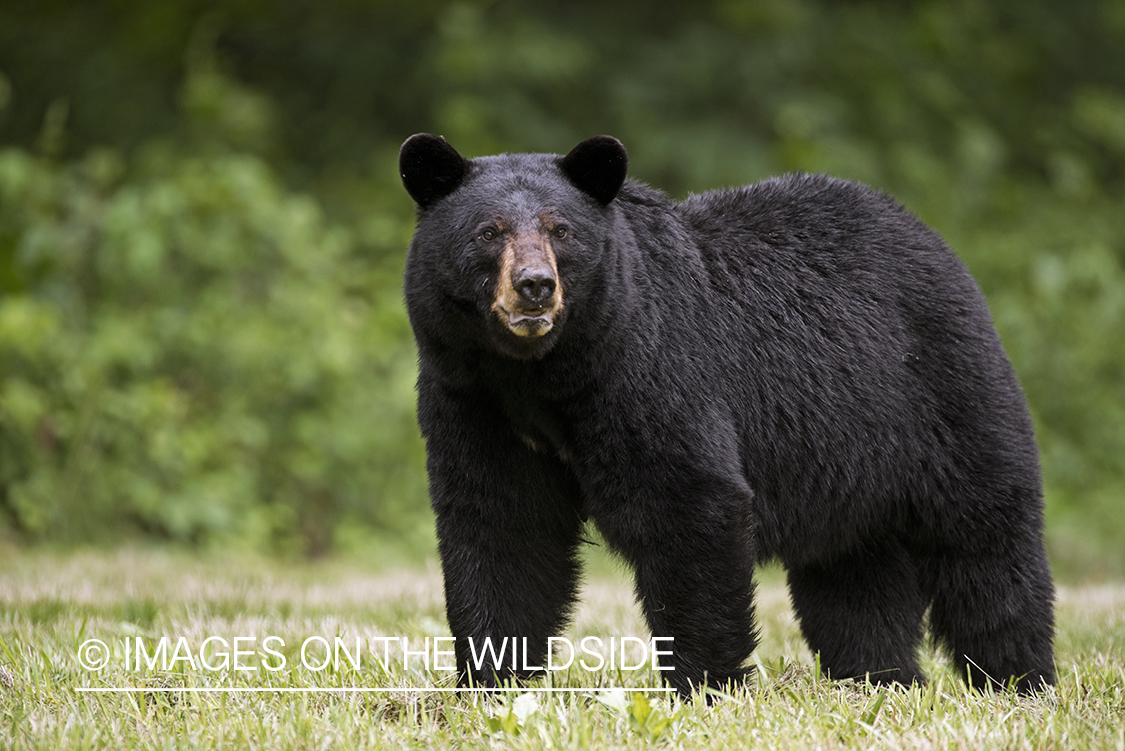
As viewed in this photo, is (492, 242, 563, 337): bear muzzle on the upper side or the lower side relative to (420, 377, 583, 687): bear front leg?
upper

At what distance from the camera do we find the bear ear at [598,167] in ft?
9.86

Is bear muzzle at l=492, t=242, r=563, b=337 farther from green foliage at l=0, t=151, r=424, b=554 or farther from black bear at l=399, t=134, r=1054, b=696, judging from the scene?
green foliage at l=0, t=151, r=424, b=554

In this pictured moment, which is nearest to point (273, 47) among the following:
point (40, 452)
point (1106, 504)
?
point (40, 452)

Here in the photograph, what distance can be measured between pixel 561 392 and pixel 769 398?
2.41 ft

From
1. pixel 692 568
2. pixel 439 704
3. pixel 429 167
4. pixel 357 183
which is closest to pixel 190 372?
pixel 357 183

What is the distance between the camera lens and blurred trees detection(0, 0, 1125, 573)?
690 cm

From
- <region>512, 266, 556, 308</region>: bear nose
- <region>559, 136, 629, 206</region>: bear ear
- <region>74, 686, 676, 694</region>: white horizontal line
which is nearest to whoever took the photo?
<region>512, 266, 556, 308</region>: bear nose

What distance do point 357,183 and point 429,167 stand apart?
271 inches

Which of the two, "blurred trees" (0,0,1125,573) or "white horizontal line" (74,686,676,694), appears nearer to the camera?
"white horizontal line" (74,686,676,694)

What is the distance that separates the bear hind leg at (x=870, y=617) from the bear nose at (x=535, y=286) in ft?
5.41

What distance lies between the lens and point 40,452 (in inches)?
260

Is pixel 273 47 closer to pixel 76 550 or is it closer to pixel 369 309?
pixel 369 309

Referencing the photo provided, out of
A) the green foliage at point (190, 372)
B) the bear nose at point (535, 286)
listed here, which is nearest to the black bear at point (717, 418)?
the bear nose at point (535, 286)

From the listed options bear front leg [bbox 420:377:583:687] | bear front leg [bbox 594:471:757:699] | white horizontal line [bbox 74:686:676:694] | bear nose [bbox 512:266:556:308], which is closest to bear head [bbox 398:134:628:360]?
bear nose [bbox 512:266:556:308]
